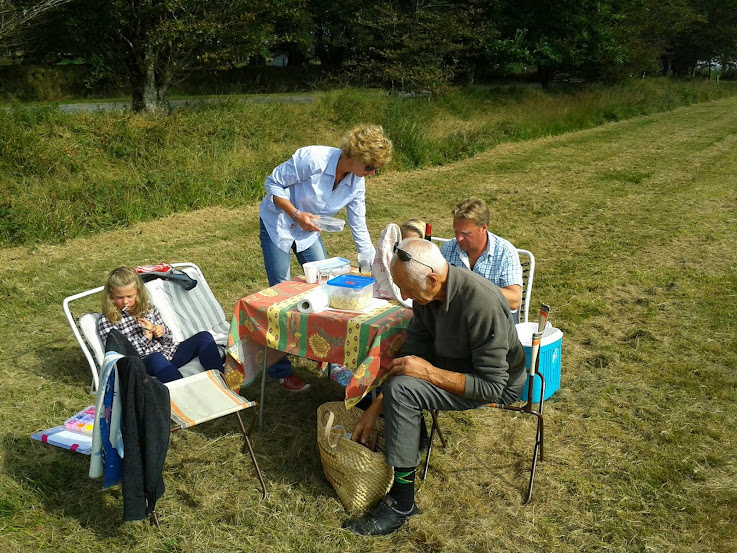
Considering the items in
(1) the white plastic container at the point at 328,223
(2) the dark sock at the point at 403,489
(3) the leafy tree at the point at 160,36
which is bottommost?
(2) the dark sock at the point at 403,489

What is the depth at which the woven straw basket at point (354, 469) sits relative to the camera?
10.0 feet

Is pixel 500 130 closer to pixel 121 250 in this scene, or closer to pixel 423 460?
pixel 121 250

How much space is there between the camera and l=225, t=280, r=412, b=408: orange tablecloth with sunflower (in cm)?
318

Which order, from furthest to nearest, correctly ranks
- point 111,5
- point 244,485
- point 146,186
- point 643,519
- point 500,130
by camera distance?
1. point 500,130
2. point 111,5
3. point 146,186
4. point 244,485
5. point 643,519

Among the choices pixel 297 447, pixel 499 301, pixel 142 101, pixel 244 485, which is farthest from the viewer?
pixel 142 101

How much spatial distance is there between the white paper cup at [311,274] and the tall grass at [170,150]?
5.37 meters

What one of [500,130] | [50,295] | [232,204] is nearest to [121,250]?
[50,295]

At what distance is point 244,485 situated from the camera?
3428 mm

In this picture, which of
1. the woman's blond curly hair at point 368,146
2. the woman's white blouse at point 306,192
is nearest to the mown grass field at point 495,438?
the woman's white blouse at point 306,192

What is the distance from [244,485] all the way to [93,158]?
7.83 meters

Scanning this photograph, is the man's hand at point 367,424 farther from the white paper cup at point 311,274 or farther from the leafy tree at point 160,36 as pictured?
the leafy tree at point 160,36

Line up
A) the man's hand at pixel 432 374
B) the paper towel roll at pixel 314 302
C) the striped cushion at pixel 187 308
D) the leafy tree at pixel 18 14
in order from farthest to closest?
the leafy tree at pixel 18 14 < the striped cushion at pixel 187 308 < the paper towel roll at pixel 314 302 < the man's hand at pixel 432 374

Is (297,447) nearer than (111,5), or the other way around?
(297,447)

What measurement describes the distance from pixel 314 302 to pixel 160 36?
10.5m
